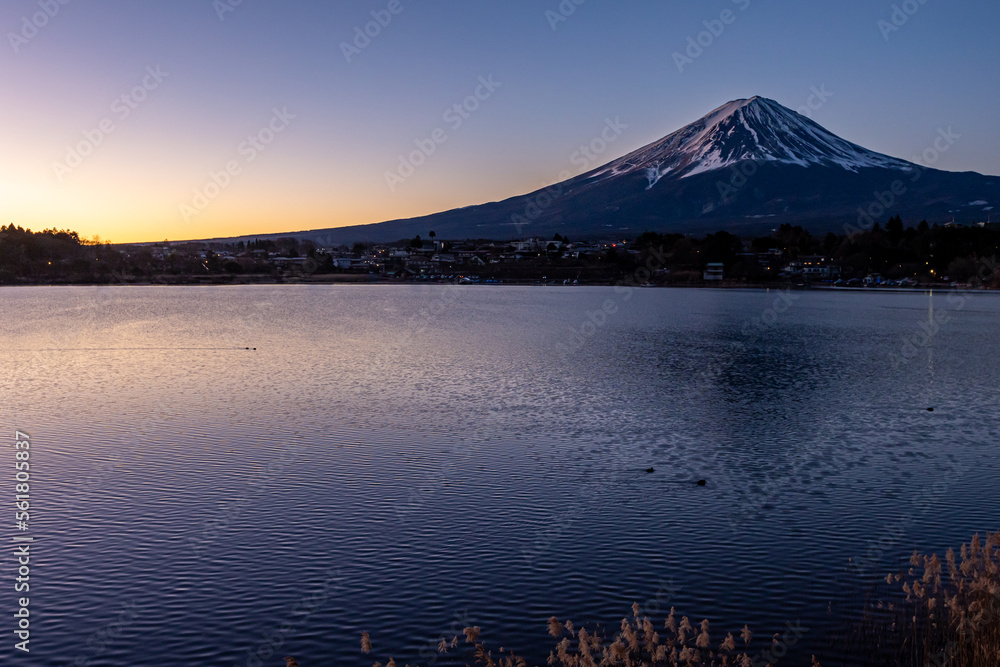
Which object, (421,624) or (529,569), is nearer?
(421,624)

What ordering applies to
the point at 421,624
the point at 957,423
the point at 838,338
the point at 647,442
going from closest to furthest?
1. the point at 421,624
2. the point at 647,442
3. the point at 957,423
4. the point at 838,338

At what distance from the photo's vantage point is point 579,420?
76.1 ft

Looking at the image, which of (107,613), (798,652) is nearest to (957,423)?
(798,652)

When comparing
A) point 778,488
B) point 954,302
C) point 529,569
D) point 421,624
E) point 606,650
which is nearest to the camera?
point 606,650

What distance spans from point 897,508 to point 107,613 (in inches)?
525

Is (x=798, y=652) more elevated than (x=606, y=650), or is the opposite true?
(x=606, y=650)

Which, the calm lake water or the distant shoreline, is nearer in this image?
the calm lake water

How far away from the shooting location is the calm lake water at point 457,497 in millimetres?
10133

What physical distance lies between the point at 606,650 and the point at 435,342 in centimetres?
3982

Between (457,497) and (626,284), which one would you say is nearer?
(457,497)

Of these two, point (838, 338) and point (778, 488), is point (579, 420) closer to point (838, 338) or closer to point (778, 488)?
point (778, 488)

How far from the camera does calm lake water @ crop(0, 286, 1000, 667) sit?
33.2ft

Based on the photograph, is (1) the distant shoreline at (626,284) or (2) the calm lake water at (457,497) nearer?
(2) the calm lake water at (457,497)

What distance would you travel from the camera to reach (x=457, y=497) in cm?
1526
